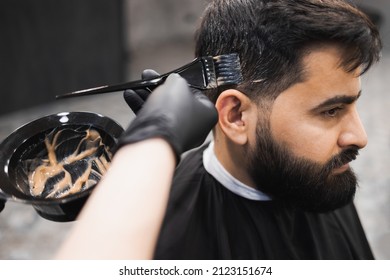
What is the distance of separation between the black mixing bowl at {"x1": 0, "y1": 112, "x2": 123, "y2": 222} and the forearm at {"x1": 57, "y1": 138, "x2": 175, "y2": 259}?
378 millimetres

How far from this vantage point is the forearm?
0.83 meters

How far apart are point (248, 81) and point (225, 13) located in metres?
0.23

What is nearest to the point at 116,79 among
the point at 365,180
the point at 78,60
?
the point at 78,60

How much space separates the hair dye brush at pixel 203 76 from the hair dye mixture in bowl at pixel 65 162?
13cm

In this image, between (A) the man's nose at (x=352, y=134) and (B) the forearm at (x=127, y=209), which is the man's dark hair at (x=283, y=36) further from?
(B) the forearm at (x=127, y=209)

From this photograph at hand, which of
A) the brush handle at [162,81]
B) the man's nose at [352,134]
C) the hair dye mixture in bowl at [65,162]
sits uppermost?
the brush handle at [162,81]

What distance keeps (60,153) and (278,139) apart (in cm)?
67

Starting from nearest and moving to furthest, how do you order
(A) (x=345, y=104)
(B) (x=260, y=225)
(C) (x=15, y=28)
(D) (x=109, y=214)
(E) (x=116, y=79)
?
(D) (x=109, y=214), (A) (x=345, y=104), (B) (x=260, y=225), (C) (x=15, y=28), (E) (x=116, y=79)

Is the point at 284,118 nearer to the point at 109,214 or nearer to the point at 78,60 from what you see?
the point at 109,214

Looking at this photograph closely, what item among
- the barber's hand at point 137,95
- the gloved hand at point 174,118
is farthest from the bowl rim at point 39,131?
the gloved hand at point 174,118

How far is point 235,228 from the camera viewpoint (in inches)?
63.0

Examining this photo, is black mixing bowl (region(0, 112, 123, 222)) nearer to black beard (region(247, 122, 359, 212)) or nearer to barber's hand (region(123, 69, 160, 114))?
barber's hand (region(123, 69, 160, 114))

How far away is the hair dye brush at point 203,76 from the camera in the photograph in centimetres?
134

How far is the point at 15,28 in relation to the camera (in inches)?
145
